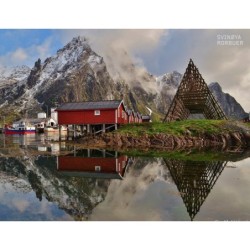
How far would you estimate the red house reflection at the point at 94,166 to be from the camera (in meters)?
14.3

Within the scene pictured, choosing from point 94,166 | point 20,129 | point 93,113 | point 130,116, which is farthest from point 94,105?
point 20,129

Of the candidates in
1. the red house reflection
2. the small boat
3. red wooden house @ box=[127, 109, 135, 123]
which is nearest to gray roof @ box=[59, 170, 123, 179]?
the red house reflection

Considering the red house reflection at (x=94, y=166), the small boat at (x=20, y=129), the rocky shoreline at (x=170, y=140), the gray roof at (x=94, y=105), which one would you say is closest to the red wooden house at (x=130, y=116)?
the gray roof at (x=94, y=105)

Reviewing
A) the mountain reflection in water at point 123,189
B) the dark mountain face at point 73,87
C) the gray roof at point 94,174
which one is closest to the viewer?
the mountain reflection in water at point 123,189

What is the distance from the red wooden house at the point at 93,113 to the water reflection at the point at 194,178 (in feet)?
41.9

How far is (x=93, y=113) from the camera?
99.8 feet

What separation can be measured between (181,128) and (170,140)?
206 centimetres

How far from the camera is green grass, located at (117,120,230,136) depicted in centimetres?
2680

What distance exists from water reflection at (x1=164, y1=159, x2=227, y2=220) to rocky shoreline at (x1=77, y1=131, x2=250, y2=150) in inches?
317

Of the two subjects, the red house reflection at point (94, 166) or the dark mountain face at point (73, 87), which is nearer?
the red house reflection at point (94, 166)

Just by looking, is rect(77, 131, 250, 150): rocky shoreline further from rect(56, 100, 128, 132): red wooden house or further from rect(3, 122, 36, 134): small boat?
rect(3, 122, 36, 134): small boat

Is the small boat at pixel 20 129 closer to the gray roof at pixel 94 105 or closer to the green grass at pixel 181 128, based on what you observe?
the gray roof at pixel 94 105

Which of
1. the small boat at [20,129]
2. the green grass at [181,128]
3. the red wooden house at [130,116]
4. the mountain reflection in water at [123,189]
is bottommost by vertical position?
the mountain reflection in water at [123,189]
